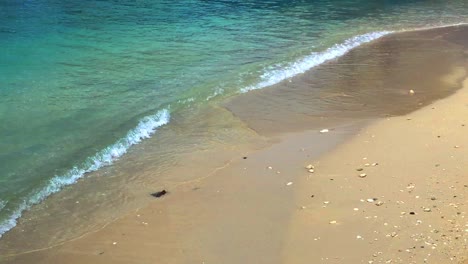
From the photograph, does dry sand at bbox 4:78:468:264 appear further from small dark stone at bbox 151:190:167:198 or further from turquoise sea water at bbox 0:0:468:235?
turquoise sea water at bbox 0:0:468:235

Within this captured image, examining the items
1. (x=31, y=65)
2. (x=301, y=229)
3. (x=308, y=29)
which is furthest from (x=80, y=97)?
(x=308, y=29)

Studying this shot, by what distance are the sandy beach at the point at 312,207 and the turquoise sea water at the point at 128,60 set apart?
145 centimetres

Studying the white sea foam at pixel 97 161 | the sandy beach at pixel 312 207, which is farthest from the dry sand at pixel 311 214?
the white sea foam at pixel 97 161

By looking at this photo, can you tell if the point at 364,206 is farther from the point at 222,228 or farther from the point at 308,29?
the point at 308,29

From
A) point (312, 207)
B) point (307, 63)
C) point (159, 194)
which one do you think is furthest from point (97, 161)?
point (307, 63)

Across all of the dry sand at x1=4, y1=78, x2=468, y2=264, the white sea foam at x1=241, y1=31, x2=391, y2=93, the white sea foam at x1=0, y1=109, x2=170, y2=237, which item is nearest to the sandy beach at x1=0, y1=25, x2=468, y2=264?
the dry sand at x1=4, y1=78, x2=468, y2=264

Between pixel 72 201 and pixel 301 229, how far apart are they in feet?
8.76

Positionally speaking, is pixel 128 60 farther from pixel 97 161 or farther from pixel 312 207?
pixel 312 207

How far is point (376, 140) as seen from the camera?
8078 mm

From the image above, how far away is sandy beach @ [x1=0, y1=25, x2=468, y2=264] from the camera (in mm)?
5332

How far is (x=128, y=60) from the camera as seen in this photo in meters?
13.2

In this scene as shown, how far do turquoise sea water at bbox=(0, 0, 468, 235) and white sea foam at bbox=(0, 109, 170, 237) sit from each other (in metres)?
0.02

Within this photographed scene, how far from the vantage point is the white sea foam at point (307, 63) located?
11.4 m

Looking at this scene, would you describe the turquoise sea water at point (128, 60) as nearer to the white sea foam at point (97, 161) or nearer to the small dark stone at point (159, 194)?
the white sea foam at point (97, 161)
